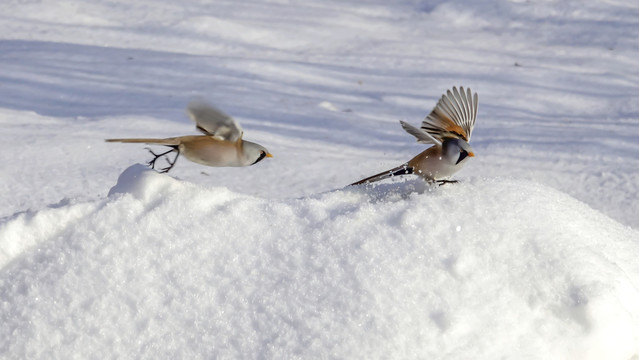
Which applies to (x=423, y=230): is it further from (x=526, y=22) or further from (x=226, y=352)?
(x=526, y=22)

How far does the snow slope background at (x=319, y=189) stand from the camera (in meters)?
1.63

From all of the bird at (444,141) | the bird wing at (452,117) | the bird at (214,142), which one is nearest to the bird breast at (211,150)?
the bird at (214,142)

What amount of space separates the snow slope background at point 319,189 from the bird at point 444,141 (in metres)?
0.05

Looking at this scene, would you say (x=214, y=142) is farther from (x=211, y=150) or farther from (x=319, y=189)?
(x=319, y=189)

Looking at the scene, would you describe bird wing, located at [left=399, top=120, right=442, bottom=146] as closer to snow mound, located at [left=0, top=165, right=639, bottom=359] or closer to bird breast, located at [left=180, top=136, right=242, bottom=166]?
snow mound, located at [left=0, top=165, right=639, bottom=359]

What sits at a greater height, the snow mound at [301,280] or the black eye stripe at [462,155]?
the black eye stripe at [462,155]

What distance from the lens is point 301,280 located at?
168cm

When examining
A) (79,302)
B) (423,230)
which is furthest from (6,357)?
(423,230)

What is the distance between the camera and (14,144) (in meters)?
3.87

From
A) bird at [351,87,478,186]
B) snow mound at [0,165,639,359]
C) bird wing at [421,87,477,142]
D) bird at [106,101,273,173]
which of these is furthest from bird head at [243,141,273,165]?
bird wing at [421,87,477,142]

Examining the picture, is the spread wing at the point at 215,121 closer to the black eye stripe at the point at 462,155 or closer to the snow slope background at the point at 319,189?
the snow slope background at the point at 319,189

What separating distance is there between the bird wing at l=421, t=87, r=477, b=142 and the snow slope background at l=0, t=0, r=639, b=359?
0.15 metres

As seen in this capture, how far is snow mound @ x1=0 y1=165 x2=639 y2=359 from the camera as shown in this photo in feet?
5.24

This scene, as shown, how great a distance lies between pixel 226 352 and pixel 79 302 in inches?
13.0
